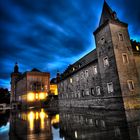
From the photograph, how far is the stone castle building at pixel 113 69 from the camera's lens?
1633 cm

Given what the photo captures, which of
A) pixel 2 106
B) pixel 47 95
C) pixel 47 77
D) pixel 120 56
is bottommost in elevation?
pixel 2 106

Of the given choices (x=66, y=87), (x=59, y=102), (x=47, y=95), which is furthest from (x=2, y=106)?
(x=66, y=87)

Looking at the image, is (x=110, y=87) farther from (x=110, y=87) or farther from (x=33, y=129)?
(x=33, y=129)

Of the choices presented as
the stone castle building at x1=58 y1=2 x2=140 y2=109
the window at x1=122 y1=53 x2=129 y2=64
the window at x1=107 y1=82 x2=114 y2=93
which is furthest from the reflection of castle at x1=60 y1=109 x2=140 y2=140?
the window at x1=122 y1=53 x2=129 y2=64

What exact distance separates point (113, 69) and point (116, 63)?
94 cm

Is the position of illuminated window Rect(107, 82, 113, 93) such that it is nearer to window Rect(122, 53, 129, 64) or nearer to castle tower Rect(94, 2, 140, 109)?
castle tower Rect(94, 2, 140, 109)

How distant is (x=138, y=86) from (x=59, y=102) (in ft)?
85.7

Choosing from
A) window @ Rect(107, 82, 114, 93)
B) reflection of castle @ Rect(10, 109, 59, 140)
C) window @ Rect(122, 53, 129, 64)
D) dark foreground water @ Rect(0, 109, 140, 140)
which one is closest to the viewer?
dark foreground water @ Rect(0, 109, 140, 140)

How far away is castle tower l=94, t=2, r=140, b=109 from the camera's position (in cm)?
1628

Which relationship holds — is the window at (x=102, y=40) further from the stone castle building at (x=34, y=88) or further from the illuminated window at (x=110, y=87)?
the stone castle building at (x=34, y=88)

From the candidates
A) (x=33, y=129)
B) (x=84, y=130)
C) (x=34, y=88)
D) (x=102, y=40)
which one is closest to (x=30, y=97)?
(x=34, y=88)

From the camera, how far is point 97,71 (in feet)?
70.1

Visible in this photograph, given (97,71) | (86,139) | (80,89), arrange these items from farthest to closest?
(80,89)
(97,71)
(86,139)

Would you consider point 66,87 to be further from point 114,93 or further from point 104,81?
point 114,93
